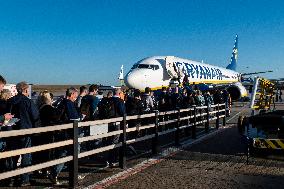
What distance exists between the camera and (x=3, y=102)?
7457mm

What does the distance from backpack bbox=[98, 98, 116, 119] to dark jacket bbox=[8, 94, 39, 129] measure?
2.31 metres

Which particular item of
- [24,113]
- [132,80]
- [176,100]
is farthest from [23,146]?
[132,80]

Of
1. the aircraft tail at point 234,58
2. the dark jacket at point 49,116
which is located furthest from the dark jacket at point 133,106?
the aircraft tail at point 234,58

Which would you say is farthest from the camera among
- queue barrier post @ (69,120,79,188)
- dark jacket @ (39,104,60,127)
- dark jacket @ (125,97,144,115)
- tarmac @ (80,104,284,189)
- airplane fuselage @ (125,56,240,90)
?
airplane fuselage @ (125,56,240,90)

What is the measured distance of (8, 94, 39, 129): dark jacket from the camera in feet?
23.3

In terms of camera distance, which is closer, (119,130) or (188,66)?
(119,130)

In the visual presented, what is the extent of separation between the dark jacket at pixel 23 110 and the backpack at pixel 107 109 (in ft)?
7.56

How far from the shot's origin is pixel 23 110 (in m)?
7.11

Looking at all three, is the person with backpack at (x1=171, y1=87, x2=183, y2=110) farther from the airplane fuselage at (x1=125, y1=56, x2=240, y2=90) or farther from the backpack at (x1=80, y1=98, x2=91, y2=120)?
the airplane fuselage at (x1=125, y1=56, x2=240, y2=90)

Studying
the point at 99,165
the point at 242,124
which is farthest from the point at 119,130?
the point at 242,124

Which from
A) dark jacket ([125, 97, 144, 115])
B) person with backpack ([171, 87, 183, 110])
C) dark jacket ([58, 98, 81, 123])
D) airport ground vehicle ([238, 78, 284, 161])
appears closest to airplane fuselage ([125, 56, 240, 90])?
person with backpack ([171, 87, 183, 110])

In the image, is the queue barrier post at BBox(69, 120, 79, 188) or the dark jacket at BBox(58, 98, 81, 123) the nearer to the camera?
the queue barrier post at BBox(69, 120, 79, 188)

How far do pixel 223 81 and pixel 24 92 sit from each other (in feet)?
113

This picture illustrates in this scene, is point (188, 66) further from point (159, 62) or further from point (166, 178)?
point (166, 178)
